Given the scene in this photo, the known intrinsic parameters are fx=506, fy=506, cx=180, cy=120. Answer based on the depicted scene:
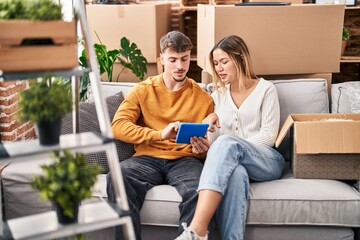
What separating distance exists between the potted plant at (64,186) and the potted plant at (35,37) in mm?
259

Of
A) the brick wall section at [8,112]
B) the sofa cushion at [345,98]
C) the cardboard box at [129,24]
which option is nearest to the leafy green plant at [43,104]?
the brick wall section at [8,112]

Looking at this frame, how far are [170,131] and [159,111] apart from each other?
228mm

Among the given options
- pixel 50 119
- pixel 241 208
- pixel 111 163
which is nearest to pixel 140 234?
pixel 241 208

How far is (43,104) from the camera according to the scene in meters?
1.39

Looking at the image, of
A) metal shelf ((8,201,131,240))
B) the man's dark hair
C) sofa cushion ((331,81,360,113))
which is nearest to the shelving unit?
metal shelf ((8,201,131,240))

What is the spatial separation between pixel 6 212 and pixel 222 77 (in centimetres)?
119

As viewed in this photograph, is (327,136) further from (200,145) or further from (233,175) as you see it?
(200,145)

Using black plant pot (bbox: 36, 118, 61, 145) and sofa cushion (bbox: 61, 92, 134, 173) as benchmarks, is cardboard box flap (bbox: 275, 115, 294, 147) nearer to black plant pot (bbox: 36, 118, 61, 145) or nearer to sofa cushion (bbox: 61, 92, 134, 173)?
sofa cushion (bbox: 61, 92, 134, 173)

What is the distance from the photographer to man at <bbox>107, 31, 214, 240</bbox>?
2.24 m

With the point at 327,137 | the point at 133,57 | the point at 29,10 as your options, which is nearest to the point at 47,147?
the point at 29,10

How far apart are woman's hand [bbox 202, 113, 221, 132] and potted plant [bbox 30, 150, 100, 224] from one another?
93 centimetres

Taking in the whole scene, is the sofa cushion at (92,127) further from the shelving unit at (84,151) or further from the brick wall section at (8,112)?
the shelving unit at (84,151)

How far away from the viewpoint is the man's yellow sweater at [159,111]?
7.82 feet

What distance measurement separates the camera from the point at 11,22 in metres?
1.33
